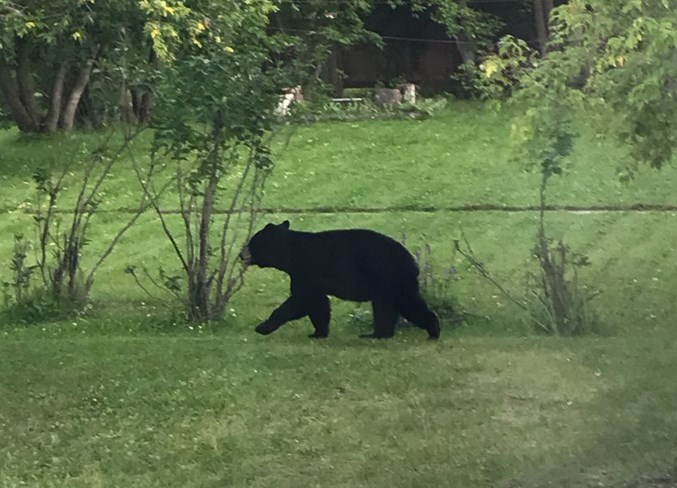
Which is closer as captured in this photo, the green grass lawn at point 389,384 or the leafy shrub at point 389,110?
the green grass lawn at point 389,384

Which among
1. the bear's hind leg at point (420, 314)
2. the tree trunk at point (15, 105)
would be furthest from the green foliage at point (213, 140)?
the tree trunk at point (15, 105)

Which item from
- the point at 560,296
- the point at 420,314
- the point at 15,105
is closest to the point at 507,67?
the point at 560,296

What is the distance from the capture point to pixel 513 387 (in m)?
4.49

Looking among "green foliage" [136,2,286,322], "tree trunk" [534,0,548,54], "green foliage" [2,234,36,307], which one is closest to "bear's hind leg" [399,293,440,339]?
"green foliage" [136,2,286,322]

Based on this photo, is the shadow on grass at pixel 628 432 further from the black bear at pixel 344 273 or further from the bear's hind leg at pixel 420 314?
the black bear at pixel 344 273

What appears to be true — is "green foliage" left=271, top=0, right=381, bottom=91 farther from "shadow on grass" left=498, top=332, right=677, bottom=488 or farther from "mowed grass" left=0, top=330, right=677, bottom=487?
"shadow on grass" left=498, top=332, right=677, bottom=488

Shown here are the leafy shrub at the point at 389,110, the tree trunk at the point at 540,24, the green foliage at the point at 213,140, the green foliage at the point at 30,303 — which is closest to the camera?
the green foliage at the point at 213,140

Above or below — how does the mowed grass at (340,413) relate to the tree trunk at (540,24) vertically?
below

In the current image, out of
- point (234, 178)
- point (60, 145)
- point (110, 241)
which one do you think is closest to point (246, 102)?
point (234, 178)

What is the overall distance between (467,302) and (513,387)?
79.8 inches

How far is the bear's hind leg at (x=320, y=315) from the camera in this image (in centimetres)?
562

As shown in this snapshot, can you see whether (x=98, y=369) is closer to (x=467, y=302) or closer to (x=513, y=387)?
(x=513, y=387)

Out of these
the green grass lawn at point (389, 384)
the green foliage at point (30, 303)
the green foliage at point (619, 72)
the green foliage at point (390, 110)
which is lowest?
the green foliage at point (30, 303)

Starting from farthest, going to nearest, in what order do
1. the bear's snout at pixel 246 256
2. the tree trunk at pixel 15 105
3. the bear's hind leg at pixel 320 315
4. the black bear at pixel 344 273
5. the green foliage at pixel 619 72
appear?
the tree trunk at pixel 15 105, the bear's snout at pixel 246 256, the bear's hind leg at pixel 320 315, the black bear at pixel 344 273, the green foliage at pixel 619 72
